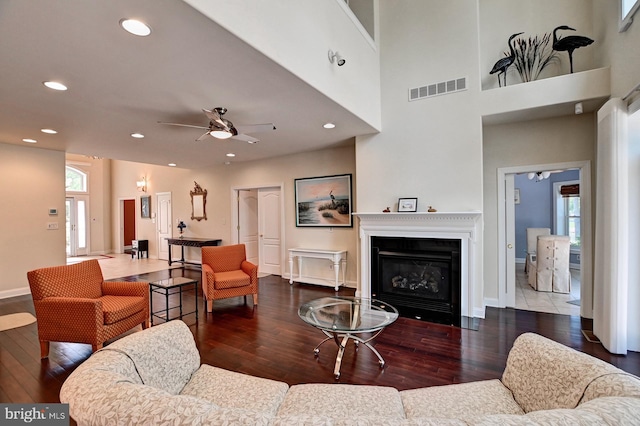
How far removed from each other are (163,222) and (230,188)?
3.12m

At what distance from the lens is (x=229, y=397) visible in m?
1.58

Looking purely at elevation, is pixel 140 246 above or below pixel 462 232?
below

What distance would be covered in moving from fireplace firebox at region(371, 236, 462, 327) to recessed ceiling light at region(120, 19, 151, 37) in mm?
3648

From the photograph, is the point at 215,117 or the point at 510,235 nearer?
the point at 215,117

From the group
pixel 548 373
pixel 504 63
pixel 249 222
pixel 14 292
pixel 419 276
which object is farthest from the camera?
pixel 249 222

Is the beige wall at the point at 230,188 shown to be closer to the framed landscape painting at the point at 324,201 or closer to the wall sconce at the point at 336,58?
the framed landscape painting at the point at 324,201

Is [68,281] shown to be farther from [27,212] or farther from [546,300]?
[546,300]

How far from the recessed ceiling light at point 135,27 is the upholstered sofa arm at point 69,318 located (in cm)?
242

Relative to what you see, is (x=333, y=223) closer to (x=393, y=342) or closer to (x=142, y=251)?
(x=393, y=342)

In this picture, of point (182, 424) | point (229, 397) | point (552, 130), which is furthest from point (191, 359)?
point (552, 130)

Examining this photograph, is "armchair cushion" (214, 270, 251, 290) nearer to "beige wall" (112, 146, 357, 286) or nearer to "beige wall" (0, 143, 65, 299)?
"beige wall" (112, 146, 357, 286)

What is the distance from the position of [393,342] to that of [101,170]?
11.7m

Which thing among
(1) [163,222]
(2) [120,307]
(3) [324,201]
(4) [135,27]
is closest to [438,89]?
(3) [324,201]

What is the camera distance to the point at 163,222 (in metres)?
9.00
